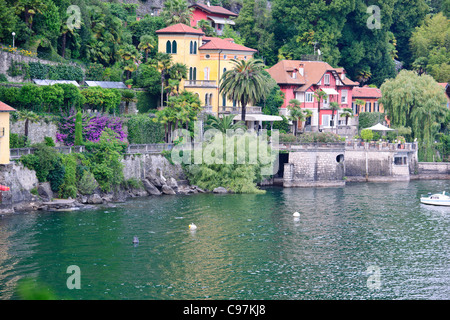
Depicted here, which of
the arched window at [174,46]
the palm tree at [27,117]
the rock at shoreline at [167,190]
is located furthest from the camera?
the arched window at [174,46]

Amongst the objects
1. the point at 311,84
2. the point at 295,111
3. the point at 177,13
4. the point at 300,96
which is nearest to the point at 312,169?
the point at 295,111

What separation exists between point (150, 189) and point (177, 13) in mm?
35413

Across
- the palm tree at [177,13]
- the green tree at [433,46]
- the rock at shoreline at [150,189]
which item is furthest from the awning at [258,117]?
the green tree at [433,46]

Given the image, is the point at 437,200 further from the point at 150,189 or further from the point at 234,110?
the point at 234,110

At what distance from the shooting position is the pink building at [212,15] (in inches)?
4646

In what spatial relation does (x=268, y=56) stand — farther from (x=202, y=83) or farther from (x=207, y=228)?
A: (x=207, y=228)

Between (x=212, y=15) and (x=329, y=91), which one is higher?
(x=212, y=15)

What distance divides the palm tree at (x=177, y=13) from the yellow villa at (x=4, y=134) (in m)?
40.9

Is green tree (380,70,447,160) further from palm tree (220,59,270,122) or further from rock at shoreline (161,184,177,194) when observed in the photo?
rock at shoreline (161,184,177,194)

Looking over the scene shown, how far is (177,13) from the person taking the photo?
333ft

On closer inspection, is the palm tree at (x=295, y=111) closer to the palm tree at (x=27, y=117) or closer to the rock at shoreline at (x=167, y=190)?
the rock at shoreline at (x=167, y=190)

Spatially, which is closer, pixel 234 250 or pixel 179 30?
pixel 234 250

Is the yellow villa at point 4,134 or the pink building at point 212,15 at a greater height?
the pink building at point 212,15

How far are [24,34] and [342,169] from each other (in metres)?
39.3
